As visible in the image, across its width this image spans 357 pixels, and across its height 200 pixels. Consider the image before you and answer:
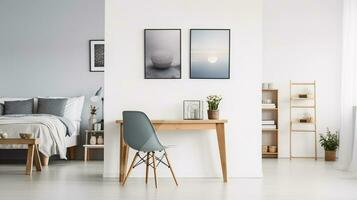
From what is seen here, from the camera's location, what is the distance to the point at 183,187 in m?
5.17

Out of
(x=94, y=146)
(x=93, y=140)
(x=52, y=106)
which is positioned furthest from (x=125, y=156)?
(x=52, y=106)

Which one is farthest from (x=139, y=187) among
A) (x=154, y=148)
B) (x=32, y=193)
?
(x=32, y=193)

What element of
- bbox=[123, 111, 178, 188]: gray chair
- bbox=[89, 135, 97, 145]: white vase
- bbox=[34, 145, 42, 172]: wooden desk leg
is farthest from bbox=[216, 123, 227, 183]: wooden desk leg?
bbox=[89, 135, 97, 145]: white vase

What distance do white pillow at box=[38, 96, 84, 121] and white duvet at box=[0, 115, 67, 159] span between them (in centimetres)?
103

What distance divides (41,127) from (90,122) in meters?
1.56

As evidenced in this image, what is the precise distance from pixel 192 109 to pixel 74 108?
3283 mm

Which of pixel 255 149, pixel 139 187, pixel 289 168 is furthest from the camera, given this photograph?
pixel 289 168

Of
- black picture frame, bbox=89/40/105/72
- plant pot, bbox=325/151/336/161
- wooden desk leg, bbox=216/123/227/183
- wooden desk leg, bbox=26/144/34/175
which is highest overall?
black picture frame, bbox=89/40/105/72

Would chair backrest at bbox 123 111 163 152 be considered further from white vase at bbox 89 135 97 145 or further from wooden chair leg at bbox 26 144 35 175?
white vase at bbox 89 135 97 145

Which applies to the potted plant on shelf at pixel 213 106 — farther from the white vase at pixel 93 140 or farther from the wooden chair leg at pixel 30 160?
the white vase at pixel 93 140

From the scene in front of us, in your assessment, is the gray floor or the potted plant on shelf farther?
the potted plant on shelf

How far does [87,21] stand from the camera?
9039 mm

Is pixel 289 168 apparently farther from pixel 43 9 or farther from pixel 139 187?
pixel 43 9

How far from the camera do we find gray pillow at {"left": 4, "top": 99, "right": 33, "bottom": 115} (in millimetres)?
8438
